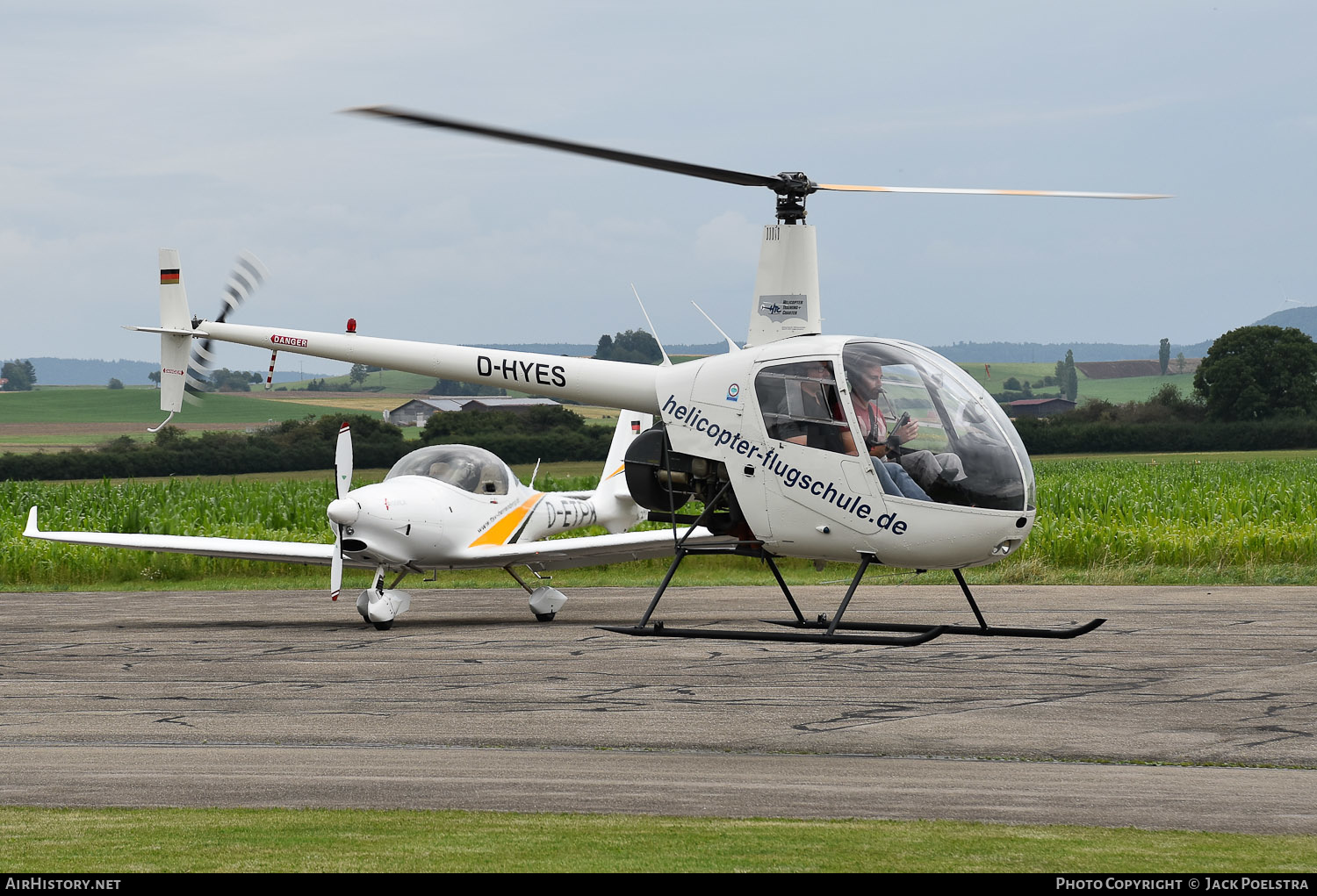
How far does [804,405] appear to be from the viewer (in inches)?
490

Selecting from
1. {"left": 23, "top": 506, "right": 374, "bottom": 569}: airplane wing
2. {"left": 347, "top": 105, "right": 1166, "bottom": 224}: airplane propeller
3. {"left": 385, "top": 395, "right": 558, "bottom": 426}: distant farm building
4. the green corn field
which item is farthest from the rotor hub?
{"left": 385, "top": 395, "right": 558, "bottom": 426}: distant farm building

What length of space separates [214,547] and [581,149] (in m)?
10.8

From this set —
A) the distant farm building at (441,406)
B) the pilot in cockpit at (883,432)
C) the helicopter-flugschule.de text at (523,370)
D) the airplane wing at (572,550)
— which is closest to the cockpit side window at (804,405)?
the pilot in cockpit at (883,432)

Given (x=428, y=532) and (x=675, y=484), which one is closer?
(x=675, y=484)

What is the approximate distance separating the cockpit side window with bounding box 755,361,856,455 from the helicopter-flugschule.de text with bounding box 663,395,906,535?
0.24 m

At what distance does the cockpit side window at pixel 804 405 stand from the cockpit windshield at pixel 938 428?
18 centimetres

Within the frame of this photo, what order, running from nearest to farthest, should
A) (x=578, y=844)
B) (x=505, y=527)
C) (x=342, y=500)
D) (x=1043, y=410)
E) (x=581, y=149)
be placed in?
(x=578, y=844)
(x=581, y=149)
(x=342, y=500)
(x=505, y=527)
(x=1043, y=410)

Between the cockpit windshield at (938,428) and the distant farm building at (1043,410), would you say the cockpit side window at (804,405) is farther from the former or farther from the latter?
the distant farm building at (1043,410)

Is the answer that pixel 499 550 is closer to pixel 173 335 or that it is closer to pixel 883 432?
pixel 173 335

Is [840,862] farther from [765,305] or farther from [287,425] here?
[287,425]

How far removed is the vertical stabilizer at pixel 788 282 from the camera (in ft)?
43.0

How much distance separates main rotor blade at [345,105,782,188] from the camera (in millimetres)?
10188

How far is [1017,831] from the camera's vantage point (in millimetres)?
7645

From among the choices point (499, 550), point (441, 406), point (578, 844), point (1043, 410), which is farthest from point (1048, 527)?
point (441, 406)
